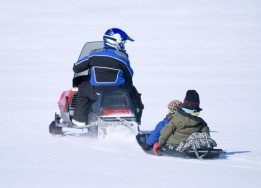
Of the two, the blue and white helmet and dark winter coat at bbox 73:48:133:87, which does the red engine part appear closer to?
dark winter coat at bbox 73:48:133:87

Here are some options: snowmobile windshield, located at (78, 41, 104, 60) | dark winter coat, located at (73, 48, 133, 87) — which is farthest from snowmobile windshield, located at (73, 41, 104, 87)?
dark winter coat, located at (73, 48, 133, 87)

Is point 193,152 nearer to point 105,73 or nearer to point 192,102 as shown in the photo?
point 192,102

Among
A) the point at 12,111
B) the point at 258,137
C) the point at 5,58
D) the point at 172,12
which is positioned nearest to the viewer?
the point at 258,137

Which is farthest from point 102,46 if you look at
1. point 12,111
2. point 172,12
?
point 172,12

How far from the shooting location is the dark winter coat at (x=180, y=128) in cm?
917

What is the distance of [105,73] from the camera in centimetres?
1094

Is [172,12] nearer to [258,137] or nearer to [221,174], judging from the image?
[258,137]

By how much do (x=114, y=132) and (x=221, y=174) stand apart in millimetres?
2753

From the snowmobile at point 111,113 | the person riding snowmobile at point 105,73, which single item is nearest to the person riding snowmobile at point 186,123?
the snowmobile at point 111,113

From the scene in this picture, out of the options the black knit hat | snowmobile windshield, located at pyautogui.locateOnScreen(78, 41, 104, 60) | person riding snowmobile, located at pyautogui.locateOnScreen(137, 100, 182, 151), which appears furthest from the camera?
snowmobile windshield, located at pyautogui.locateOnScreen(78, 41, 104, 60)

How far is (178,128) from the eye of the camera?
9227 mm

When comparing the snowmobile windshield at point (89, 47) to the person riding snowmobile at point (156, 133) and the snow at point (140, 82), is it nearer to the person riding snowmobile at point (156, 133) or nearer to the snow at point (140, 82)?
the snow at point (140, 82)

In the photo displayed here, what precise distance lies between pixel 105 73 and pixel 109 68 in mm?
82

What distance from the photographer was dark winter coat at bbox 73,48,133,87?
35.7ft
